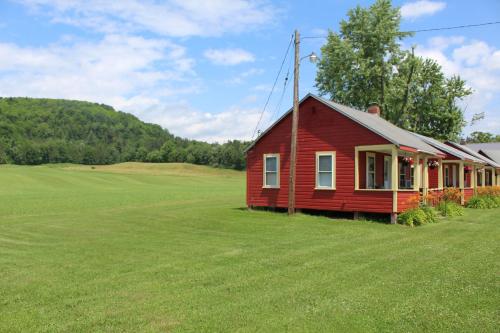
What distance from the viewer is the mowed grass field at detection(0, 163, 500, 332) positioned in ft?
20.6

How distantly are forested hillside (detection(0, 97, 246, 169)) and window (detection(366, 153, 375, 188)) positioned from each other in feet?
300

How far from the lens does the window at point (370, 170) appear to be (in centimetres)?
2050

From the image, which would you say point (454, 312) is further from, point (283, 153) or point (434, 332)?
point (283, 153)

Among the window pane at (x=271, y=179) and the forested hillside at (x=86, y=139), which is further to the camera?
the forested hillside at (x=86, y=139)

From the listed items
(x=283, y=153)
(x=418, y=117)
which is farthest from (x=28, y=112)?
(x=283, y=153)

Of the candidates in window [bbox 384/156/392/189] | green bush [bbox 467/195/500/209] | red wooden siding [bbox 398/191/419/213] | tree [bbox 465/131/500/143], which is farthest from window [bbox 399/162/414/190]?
tree [bbox 465/131/500/143]

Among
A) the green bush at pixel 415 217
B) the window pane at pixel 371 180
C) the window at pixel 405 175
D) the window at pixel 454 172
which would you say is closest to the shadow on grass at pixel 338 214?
the green bush at pixel 415 217

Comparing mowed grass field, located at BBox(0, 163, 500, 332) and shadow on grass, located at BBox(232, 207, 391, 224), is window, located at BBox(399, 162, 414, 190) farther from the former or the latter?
mowed grass field, located at BBox(0, 163, 500, 332)

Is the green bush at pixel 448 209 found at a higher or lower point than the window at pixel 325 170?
lower

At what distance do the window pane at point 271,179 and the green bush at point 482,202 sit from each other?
1170 cm

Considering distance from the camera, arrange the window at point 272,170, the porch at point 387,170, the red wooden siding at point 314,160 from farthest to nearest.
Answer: the window at point 272,170 < the red wooden siding at point 314,160 < the porch at point 387,170

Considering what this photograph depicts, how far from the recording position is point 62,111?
457 feet

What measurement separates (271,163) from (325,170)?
2.95m

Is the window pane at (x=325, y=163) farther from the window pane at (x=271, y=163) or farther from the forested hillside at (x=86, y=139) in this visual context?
the forested hillside at (x=86, y=139)
